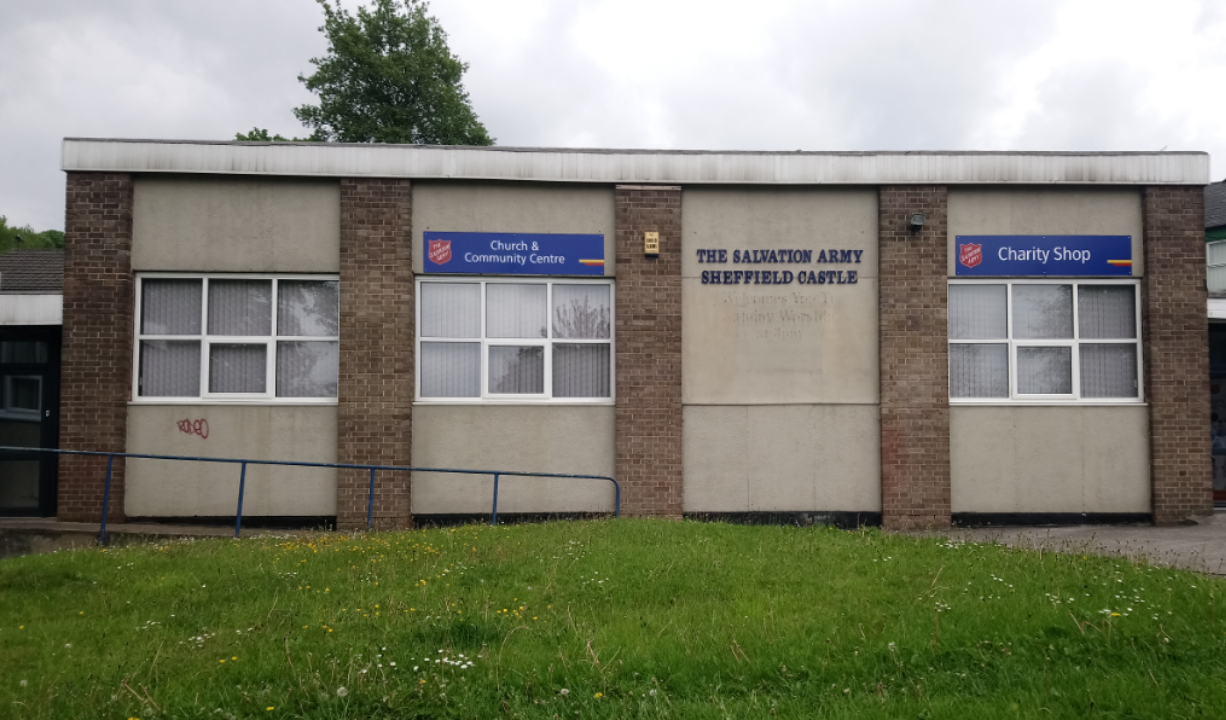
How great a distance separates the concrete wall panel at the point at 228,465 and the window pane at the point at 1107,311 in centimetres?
1032

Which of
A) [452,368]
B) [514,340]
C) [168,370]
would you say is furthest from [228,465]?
[514,340]

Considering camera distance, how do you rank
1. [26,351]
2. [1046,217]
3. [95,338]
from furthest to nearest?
[26,351], [1046,217], [95,338]

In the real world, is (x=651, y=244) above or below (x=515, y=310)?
above

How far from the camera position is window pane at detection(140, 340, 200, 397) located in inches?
461

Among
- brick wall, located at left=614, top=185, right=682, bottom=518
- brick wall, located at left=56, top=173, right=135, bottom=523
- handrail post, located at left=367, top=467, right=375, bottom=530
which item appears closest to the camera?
handrail post, located at left=367, top=467, right=375, bottom=530

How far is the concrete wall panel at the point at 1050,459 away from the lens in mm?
11867

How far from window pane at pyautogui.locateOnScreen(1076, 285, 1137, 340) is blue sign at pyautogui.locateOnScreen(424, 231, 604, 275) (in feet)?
22.0

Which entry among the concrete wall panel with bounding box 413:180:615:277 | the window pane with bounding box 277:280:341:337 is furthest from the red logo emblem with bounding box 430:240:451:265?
the window pane with bounding box 277:280:341:337

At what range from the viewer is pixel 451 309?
12.0 m

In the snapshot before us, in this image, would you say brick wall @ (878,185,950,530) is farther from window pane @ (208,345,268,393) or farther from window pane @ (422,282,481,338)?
window pane @ (208,345,268,393)

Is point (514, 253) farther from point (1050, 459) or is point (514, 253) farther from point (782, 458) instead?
point (1050, 459)

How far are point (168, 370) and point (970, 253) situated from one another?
35.9ft

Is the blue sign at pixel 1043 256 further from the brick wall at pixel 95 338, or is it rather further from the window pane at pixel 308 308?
the brick wall at pixel 95 338

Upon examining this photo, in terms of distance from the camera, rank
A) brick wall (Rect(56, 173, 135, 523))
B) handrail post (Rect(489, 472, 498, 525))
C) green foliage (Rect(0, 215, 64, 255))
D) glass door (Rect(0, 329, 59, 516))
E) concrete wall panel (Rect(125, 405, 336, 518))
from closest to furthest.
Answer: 1. handrail post (Rect(489, 472, 498, 525))
2. brick wall (Rect(56, 173, 135, 523))
3. concrete wall panel (Rect(125, 405, 336, 518))
4. glass door (Rect(0, 329, 59, 516))
5. green foliage (Rect(0, 215, 64, 255))
